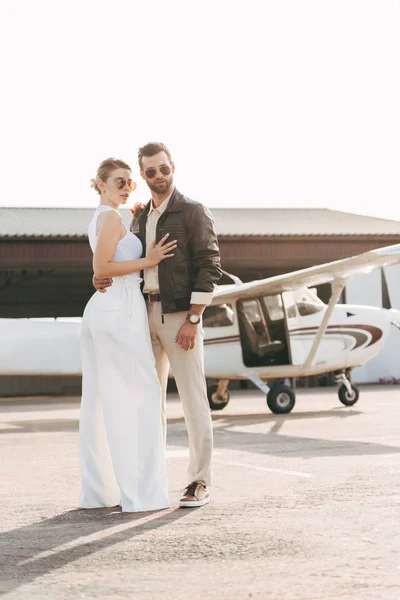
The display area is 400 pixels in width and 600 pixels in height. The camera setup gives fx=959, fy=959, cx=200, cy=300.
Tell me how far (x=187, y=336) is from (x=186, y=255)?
1.53 feet

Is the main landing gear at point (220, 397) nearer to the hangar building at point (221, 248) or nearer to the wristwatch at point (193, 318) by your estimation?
the wristwatch at point (193, 318)

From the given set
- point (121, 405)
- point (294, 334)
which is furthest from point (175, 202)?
point (294, 334)

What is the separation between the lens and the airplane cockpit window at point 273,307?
14875mm

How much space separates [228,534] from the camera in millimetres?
4125

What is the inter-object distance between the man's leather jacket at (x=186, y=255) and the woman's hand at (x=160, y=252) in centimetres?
4

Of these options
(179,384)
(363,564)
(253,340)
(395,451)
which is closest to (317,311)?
(253,340)

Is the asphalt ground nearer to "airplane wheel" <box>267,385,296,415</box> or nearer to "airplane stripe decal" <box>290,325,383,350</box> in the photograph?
"airplane wheel" <box>267,385,296,415</box>

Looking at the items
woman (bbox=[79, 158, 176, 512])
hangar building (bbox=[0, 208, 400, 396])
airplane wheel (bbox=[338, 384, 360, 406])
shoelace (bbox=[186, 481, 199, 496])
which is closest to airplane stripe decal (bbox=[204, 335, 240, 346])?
airplane wheel (bbox=[338, 384, 360, 406])

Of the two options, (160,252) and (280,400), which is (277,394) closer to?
(280,400)

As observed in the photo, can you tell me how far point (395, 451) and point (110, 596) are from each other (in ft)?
16.8

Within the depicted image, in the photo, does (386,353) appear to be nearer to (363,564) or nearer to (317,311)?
(317,311)

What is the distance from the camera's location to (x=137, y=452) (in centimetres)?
503

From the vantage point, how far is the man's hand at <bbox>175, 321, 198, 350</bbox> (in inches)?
205

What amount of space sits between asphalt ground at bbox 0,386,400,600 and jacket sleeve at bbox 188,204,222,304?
1.14 meters
